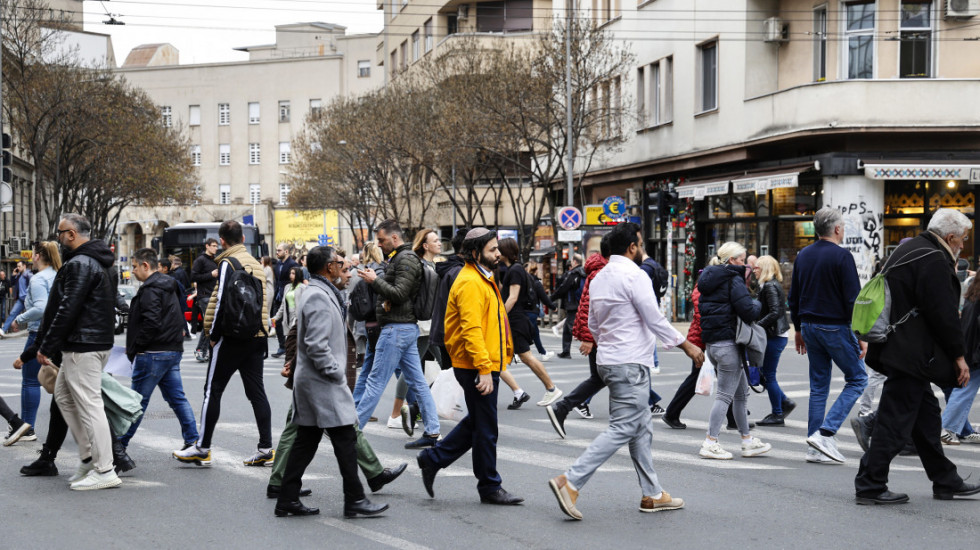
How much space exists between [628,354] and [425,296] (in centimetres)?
329

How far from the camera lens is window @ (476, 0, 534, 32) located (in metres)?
51.3

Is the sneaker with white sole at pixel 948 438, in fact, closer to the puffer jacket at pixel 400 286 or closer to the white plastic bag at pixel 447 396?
the white plastic bag at pixel 447 396

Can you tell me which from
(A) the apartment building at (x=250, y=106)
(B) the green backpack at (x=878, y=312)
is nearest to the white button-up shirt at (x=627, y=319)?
(B) the green backpack at (x=878, y=312)

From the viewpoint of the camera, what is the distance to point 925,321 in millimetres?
7520

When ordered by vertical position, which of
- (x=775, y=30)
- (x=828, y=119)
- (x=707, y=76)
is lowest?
(x=828, y=119)

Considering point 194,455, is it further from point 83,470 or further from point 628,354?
point 628,354

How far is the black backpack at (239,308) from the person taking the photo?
8758mm

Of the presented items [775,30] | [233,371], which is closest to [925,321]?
[233,371]

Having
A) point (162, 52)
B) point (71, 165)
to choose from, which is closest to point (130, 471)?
point (71, 165)

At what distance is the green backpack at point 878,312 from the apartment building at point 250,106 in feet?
260

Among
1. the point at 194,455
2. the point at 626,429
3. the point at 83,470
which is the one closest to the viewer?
the point at 626,429

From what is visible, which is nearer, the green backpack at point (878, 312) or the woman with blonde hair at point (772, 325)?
the green backpack at point (878, 312)

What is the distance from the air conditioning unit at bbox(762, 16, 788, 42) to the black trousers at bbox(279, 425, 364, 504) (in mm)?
23091

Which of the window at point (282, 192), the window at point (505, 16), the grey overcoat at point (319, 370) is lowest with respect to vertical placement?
the grey overcoat at point (319, 370)
